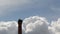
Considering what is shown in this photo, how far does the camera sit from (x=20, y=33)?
14488 centimetres

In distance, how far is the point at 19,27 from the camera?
148 metres

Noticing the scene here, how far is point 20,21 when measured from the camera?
15088cm

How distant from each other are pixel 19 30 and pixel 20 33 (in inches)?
133

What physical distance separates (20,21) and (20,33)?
12.2 metres

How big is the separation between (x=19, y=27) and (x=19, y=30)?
114 inches

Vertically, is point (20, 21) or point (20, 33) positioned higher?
point (20, 21)

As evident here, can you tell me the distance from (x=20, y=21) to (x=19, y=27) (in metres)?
6.19

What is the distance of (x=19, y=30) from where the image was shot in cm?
14688

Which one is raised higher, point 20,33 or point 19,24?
point 19,24
